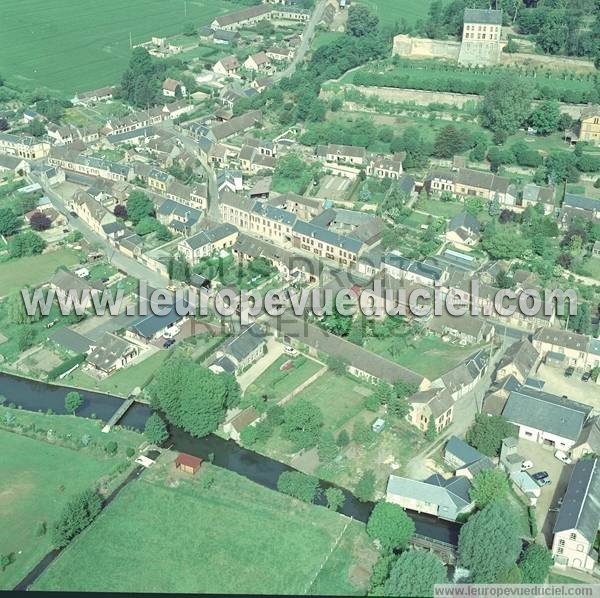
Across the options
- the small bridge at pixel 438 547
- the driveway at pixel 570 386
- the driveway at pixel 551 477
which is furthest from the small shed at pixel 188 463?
the driveway at pixel 570 386

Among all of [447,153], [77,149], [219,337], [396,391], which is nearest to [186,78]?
[77,149]

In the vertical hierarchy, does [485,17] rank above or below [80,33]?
above

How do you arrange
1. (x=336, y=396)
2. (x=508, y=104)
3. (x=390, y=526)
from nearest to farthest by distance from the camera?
(x=390, y=526) → (x=336, y=396) → (x=508, y=104)

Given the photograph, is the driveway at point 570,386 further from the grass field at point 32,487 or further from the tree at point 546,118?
the tree at point 546,118

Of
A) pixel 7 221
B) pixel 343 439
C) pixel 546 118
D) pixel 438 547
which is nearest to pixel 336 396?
pixel 343 439

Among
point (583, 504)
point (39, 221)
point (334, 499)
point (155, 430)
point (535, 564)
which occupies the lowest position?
point (334, 499)

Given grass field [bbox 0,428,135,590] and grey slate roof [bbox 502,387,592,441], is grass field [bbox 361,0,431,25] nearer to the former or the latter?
grey slate roof [bbox 502,387,592,441]

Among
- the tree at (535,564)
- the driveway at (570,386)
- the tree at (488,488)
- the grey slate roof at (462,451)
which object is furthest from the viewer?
the driveway at (570,386)

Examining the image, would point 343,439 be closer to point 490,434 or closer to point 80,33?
point 490,434
